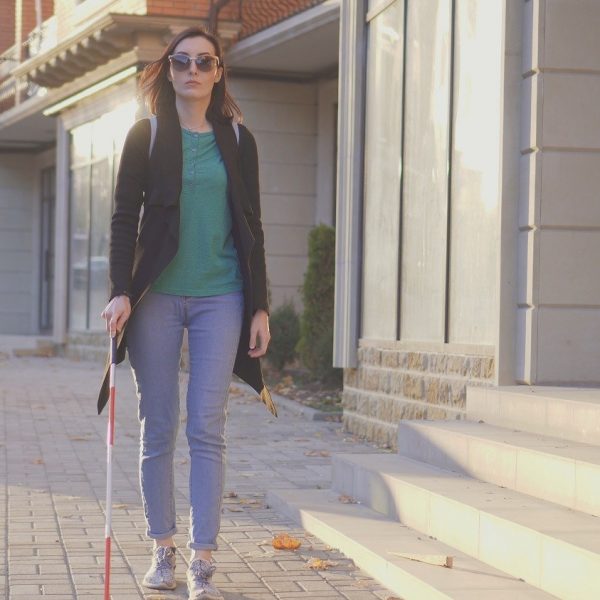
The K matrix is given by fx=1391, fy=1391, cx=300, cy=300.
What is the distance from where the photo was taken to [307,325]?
607 inches

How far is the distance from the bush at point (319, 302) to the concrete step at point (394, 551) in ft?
24.6

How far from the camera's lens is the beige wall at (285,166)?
19.7 metres

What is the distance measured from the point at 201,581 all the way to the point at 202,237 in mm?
1337

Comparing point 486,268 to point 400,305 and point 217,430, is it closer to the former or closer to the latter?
point 400,305

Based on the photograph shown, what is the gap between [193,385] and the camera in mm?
5465

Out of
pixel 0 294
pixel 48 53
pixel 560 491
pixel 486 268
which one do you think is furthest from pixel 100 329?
pixel 560 491

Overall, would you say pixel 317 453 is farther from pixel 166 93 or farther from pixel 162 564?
pixel 166 93

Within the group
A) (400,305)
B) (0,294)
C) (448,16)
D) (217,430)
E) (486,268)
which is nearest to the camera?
(217,430)

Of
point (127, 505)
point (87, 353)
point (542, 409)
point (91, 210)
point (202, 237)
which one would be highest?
point (91, 210)

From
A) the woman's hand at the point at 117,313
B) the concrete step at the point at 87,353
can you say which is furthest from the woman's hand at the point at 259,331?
the concrete step at the point at 87,353

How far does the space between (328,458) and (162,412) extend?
469 cm

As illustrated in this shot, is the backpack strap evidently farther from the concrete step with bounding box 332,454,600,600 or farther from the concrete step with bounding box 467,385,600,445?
the concrete step with bounding box 467,385,600,445

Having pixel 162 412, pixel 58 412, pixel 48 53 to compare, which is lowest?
pixel 58 412

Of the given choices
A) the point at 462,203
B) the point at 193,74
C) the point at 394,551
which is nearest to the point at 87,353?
the point at 462,203
